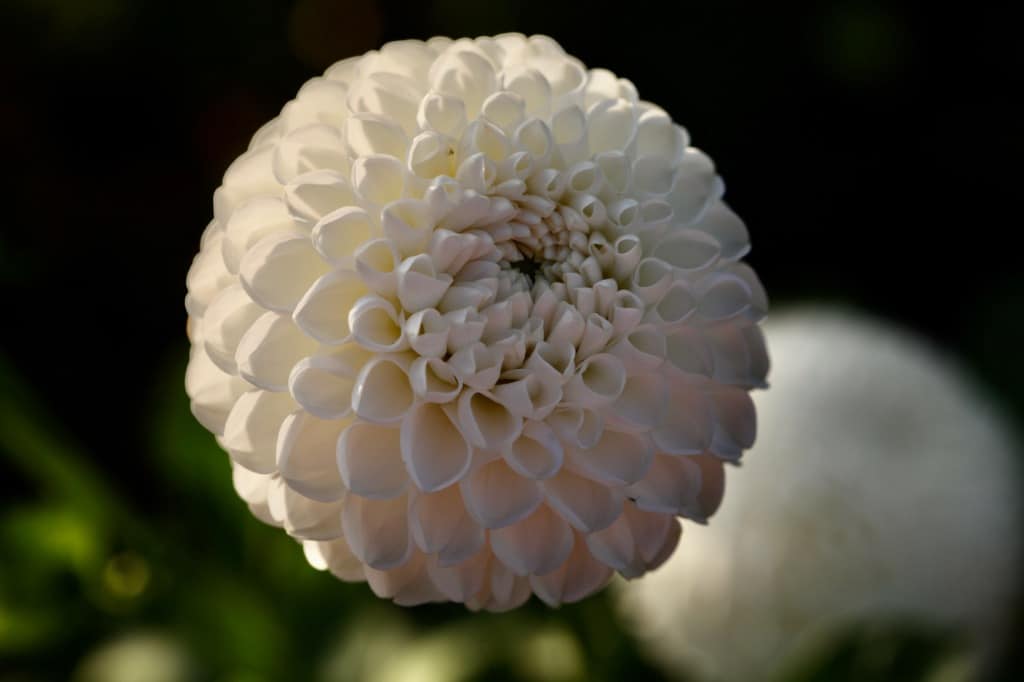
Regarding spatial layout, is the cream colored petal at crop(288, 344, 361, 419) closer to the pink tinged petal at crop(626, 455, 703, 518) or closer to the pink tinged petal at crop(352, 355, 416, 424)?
the pink tinged petal at crop(352, 355, 416, 424)

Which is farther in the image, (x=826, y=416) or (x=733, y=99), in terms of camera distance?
(x=733, y=99)

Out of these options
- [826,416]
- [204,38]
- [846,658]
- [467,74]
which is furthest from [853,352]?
[204,38]

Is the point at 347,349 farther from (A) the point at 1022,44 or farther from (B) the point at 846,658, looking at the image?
(A) the point at 1022,44

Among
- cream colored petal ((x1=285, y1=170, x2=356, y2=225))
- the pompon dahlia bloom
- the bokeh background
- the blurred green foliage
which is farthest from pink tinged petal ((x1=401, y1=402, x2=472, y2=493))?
the bokeh background

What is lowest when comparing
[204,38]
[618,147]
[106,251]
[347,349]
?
[106,251]

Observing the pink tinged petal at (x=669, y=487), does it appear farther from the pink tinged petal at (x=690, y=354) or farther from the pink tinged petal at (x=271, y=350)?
the pink tinged petal at (x=271, y=350)

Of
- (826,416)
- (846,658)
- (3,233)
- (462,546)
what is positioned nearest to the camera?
(462,546)

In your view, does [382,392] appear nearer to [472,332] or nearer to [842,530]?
[472,332]
